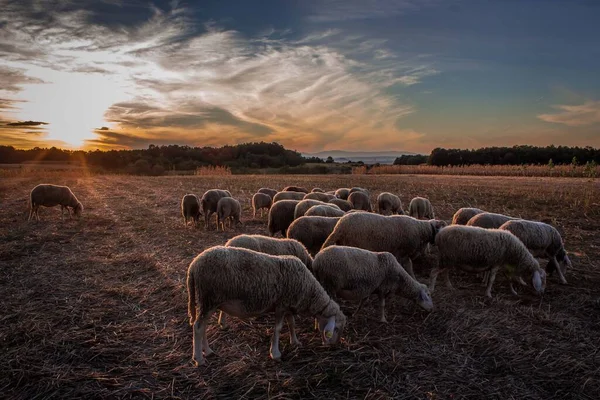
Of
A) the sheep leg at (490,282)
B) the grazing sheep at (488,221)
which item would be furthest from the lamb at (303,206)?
the sheep leg at (490,282)

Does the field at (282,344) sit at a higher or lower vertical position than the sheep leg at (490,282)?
lower

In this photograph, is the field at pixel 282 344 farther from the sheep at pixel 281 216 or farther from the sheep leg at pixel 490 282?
the sheep at pixel 281 216

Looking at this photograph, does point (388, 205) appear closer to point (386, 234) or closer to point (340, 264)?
point (386, 234)

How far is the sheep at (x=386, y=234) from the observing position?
7.66m

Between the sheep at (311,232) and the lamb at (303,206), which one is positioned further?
the lamb at (303,206)

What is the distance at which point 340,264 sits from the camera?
5.79 meters

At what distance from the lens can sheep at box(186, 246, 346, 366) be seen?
4.61 meters

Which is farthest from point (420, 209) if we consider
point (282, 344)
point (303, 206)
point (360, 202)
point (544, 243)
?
point (282, 344)

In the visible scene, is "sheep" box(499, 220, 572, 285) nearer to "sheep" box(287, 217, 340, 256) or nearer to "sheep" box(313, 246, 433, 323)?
"sheep" box(313, 246, 433, 323)

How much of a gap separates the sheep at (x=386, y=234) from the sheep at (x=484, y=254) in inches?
28.6

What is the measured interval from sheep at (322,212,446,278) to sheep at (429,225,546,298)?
726 millimetres

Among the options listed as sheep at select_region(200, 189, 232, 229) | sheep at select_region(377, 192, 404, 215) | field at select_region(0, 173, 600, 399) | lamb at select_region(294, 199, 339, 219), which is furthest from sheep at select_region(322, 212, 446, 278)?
sheep at select_region(200, 189, 232, 229)

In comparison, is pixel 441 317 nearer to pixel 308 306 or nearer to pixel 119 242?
pixel 308 306

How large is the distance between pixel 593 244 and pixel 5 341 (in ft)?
44.6
